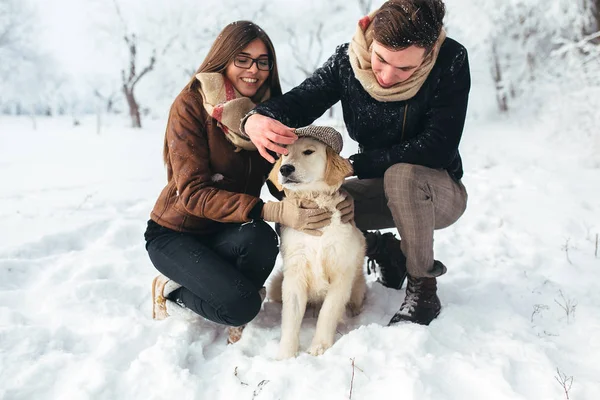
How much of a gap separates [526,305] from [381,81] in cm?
158

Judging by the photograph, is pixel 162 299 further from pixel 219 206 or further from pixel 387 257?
pixel 387 257

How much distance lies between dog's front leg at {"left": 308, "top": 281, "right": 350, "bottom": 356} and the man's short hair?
119 cm

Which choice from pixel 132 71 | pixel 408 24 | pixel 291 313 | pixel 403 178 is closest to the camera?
pixel 408 24

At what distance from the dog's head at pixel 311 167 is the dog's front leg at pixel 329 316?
20.2 inches

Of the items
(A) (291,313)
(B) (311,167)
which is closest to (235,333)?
(A) (291,313)

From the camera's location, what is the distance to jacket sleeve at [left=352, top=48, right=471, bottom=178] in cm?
224

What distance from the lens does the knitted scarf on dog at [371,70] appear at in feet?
7.04

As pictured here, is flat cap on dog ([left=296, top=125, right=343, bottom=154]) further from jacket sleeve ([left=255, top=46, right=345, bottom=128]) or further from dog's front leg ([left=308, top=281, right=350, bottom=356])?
dog's front leg ([left=308, top=281, right=350, bottom=356])

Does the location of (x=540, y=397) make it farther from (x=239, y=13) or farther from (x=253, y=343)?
(x=239, y=13)

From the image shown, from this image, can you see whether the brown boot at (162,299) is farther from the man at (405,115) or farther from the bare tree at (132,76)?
the bare tree at (132,76)

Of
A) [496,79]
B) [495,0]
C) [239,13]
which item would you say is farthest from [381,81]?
[239,13]

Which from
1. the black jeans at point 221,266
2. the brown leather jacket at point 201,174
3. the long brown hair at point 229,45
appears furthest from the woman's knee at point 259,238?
the long brown hair at point 229,45

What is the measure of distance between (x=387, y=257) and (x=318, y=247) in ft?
2.73

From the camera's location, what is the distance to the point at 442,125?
226 cm
